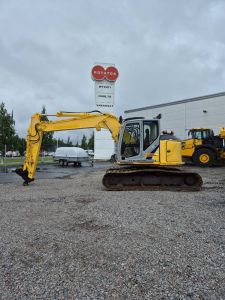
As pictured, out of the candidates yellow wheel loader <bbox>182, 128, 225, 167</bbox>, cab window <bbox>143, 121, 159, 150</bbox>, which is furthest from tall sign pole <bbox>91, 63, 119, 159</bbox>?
cab window <bbox>143, 121, 159, 150</bbox>

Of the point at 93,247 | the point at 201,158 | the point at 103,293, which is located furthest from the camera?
the point at 201,158

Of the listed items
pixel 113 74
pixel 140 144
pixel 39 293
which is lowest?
pixel 39 293

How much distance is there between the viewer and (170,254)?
4.62m

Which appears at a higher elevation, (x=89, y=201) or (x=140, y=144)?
(x=140, y=144)

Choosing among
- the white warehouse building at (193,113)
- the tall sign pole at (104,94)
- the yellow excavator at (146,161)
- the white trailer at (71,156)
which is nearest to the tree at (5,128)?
the white trailer at (71,156)

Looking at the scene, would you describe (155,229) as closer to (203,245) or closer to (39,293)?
(203,245)

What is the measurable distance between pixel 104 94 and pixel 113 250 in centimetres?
3689

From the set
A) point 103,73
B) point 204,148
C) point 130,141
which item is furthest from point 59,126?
point 103,73

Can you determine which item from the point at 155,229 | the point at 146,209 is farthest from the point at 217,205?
the point at 155,229

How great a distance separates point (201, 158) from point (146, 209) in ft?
49.2

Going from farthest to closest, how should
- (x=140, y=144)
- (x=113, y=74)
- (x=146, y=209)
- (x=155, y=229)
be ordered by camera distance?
1. (x=113, y=74)
2. (x=140, y=144)
3. (x=146, y=209)
4. (x=155, y=229)

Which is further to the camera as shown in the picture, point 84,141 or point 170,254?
point 84,141

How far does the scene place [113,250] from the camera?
4789 mm

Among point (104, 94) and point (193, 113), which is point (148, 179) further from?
point (104, 94)
